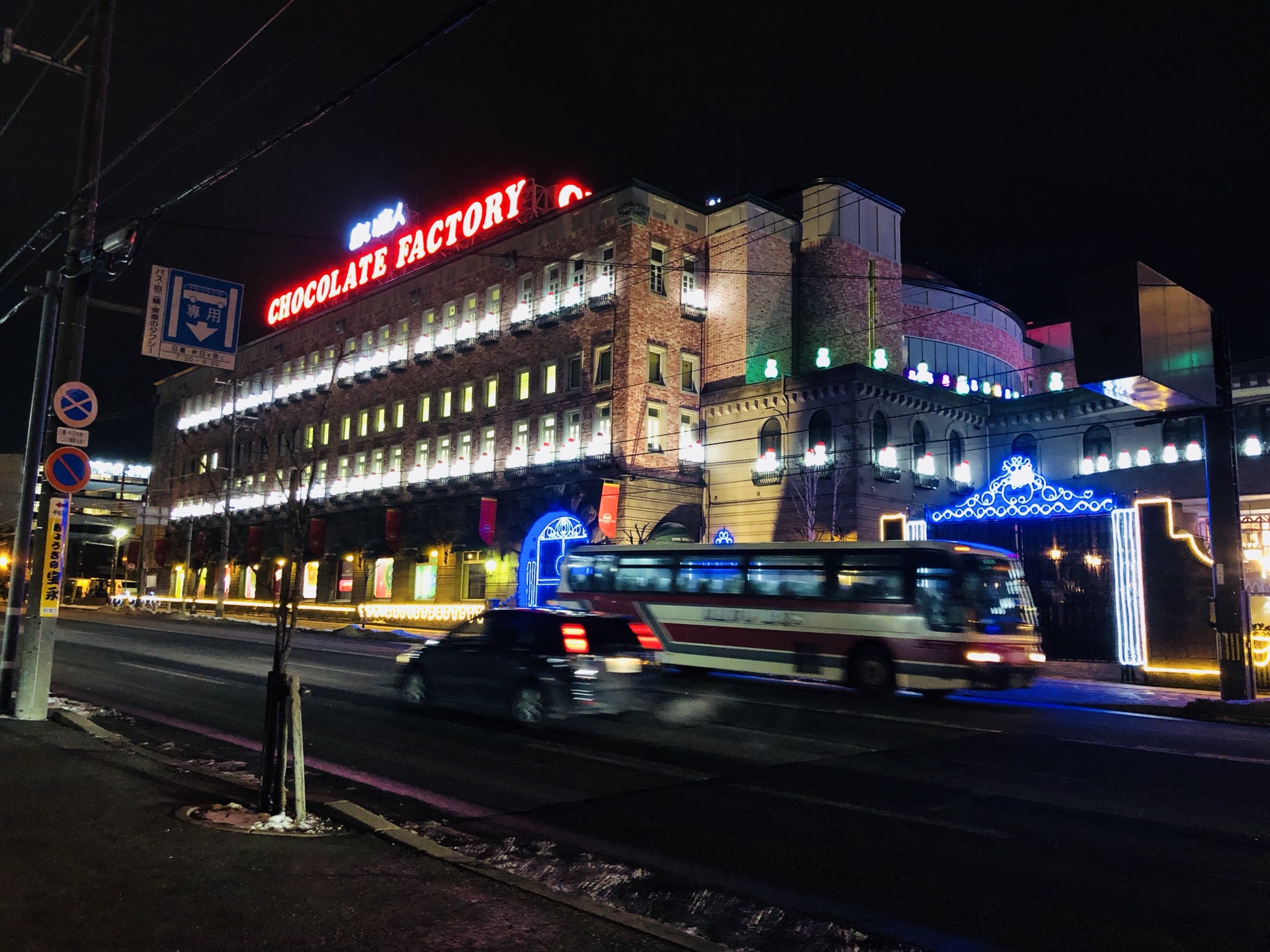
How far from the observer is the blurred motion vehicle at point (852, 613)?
699 inches

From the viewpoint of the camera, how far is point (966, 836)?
25.2 feet

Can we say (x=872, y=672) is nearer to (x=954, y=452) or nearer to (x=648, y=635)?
(x=648, y=635)

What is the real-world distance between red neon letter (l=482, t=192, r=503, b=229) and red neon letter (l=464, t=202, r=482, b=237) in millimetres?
→ 500

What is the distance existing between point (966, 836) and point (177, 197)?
12.7m

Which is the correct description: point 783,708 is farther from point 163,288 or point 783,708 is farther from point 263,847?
point 163,288

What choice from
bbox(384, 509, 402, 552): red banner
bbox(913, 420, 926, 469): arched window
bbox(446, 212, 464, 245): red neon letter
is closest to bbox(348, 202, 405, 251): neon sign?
bbox(446, 212, 464, 245): red neon letter

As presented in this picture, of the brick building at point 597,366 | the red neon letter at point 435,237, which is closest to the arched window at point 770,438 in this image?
the brick building at point 597,366

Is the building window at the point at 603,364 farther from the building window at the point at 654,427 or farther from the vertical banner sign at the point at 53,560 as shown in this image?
the vertical banner sign at the point at 53,560

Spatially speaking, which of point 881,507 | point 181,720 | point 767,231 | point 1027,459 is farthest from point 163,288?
point 1027,459

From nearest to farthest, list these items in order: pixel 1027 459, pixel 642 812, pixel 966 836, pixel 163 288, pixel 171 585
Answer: pixel 966 836 < pixel 642 812 < pixel 163 288 < pixel 1027 459 < pixel 171 585

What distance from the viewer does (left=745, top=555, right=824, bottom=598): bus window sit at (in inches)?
776

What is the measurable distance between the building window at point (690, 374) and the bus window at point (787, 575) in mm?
21488

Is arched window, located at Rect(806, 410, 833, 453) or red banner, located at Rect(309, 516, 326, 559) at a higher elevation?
arched window, located at Rect(806, 410, 833, 453)

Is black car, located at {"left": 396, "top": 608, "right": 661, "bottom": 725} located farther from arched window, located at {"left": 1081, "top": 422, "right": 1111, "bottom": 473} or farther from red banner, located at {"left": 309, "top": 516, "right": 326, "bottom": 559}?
red banner, located at {"left": 309, "top": 516, "right": 326, "bottom": 559}
